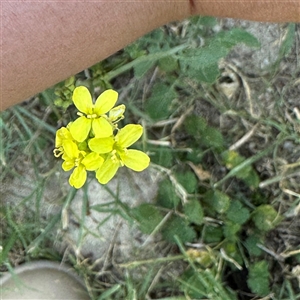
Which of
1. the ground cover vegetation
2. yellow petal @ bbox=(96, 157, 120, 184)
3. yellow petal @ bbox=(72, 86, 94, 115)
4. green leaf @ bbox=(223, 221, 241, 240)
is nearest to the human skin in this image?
yellow petal @ bbox=(72, 86, 94, 115)

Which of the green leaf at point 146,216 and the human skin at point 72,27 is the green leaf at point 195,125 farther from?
the human skin at point 72,27

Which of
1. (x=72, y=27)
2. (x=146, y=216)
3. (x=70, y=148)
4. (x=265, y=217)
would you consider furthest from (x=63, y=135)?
(x=265, y=217)

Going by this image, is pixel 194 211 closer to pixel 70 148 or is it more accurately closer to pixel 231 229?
pixel 231 229

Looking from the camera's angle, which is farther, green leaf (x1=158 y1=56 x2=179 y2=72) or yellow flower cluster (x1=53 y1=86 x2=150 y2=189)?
green leaf (x1=158 y1=56 x2=179 y2=72)

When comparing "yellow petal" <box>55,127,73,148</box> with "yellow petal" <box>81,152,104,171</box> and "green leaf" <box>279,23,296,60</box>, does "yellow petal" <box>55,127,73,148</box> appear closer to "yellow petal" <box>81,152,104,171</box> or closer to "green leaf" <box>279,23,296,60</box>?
"yellow petal" <box>81,152,104,171</box>

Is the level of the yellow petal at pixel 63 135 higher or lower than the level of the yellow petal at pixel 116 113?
higher

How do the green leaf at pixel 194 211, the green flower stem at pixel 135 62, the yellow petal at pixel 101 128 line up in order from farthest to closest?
1. the green leaf at pixel 194 211
2. the green flower stem at pixel 135 62
3. the yellow petal at pixel 101 128

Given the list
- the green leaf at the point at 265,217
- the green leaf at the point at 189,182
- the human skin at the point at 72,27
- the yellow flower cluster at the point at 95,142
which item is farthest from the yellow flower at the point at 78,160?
the green leaf at the point at 265,217
